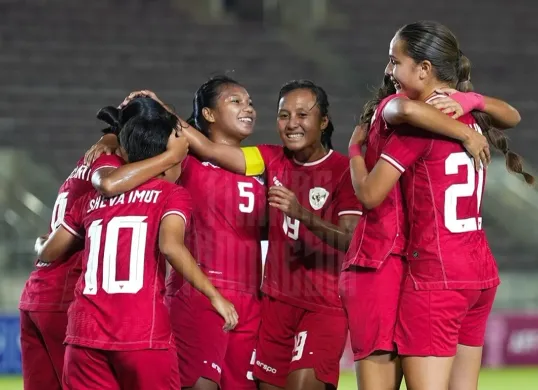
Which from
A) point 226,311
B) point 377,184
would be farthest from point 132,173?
point 377,184

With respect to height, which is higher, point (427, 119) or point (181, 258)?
point (427, 119)

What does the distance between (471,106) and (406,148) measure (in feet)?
1.17

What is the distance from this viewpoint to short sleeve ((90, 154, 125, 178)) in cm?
465

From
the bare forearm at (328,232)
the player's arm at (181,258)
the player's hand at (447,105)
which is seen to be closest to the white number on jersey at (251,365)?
the bare forearm at (328,232)

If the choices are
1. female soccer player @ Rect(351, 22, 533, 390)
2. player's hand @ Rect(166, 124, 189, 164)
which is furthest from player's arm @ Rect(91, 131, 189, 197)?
female soccer player @ Rect(351, 22, 533, 390)

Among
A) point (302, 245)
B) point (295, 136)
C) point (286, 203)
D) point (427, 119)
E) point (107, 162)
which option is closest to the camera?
point (427, 119)

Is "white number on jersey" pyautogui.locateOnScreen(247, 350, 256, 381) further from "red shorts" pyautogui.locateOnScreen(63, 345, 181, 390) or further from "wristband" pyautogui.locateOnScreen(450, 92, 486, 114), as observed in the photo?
"wristband" pyautogui.locateOnScreen(450, 92, 486, 114)

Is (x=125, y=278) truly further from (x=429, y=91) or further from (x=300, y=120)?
(x=300, y=120)

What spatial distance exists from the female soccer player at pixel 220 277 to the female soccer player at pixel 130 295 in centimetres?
97

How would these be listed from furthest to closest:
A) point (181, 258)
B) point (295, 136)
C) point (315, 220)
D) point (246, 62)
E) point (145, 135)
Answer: point (246, 62), point (295, 136), point (315, 220), point (145, 135), point (181, 258)

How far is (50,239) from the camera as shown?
15.1 ft

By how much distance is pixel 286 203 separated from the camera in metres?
4.79

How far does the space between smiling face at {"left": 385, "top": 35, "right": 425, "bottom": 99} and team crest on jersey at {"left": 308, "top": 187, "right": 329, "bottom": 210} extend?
1336mm

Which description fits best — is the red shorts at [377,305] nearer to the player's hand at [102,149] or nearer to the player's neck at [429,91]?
the player's neck at [429,91]
